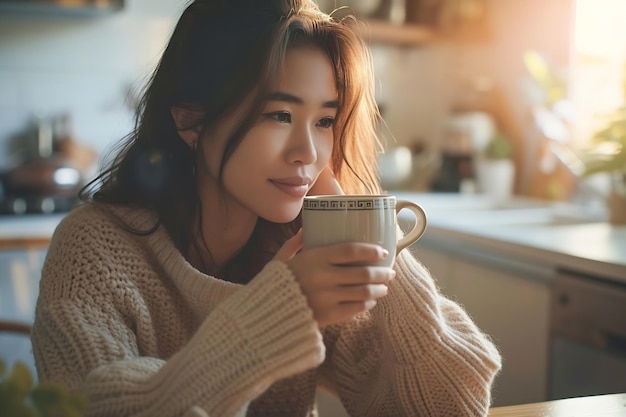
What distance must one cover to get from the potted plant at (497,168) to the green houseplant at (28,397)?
244 cm

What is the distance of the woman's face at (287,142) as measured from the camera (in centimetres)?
80

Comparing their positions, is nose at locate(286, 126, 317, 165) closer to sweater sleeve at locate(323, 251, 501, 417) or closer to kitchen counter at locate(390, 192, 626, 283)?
sweater sleeve at locate(323, 251, 501, 417)

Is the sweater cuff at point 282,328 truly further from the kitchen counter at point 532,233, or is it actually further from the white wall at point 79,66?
the white wall at point 79,66

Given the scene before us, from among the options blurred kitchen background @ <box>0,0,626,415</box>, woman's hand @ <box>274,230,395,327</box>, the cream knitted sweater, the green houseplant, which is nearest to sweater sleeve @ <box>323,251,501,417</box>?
the cream knitted sweater

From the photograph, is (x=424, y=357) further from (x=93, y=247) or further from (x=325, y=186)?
(x=93, y=247)

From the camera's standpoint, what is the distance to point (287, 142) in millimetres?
806

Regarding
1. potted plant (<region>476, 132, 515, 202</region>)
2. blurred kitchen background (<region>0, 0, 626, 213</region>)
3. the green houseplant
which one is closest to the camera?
the green houseplant

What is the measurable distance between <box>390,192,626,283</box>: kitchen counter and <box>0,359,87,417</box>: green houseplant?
1.19m

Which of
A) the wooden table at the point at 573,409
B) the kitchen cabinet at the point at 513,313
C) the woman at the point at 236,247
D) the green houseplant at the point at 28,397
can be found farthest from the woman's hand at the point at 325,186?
the kitchen cabinet at the point at 513,313

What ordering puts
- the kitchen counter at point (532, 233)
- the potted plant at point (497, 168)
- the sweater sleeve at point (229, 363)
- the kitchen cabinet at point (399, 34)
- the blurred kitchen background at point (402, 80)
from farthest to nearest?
1. the kitchen cabinet at point (399, 34)
2. the potted plant at point (497, 168)
3. the blurred kitchen background at point (402, 80)
4. the kitchen counter at point (532, 233)
5. the sweater sleeve at point (229, 363)

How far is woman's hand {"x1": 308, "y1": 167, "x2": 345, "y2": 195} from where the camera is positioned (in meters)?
0.93

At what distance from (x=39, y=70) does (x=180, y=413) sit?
7.17 feet

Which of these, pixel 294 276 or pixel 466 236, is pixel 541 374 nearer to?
pixel 466 236

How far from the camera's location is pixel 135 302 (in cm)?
82
